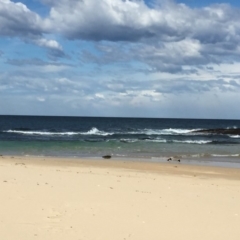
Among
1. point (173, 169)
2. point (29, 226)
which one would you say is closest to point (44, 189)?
point (29, 226)

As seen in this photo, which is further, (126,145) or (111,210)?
(126,145)

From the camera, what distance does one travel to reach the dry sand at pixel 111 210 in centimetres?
541

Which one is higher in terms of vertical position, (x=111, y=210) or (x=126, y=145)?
(x=111, y=210)

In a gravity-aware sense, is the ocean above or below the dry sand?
below

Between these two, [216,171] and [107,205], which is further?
[216,171]

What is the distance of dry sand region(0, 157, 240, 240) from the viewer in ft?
17.7

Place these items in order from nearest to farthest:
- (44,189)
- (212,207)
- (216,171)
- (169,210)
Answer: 1. (169,210)
2. (212,207)
3. (44,189)
4. (216,171)

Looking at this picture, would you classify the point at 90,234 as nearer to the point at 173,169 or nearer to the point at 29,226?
the point at 29,226

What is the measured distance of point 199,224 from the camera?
605cm

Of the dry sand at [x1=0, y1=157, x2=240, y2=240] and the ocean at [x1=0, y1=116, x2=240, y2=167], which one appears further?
the ocean at [x1=0, y1=116, x2=240, y2=167]

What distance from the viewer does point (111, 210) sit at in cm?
657

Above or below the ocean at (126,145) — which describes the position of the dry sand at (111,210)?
above

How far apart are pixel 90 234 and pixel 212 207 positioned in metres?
2.96

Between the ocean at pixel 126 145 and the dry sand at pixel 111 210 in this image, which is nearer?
the dry sand at pixel 111 210
